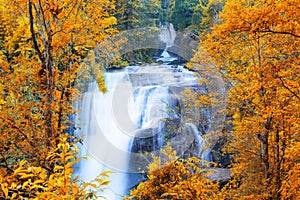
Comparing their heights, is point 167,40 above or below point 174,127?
above

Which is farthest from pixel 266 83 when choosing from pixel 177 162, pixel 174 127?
pixel 174 127

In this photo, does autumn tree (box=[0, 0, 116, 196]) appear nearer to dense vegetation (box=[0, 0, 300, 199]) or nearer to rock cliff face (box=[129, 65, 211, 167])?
dense vegetation (box=[0, 0, 300, 199])

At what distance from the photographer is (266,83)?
9.21ft

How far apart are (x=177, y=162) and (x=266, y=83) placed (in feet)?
7.70

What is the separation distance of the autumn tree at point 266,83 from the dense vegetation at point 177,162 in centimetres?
1

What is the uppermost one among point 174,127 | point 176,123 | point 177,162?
point 177,162

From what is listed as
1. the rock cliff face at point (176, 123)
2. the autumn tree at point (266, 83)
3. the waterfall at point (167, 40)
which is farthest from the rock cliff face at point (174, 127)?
the waterfall at point (167, 40)

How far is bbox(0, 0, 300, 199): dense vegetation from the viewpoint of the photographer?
2365 mm

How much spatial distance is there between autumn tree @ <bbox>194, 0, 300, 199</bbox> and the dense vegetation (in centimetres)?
1

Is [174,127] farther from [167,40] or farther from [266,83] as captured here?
[167,40]

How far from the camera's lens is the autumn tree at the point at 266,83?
2.57 m

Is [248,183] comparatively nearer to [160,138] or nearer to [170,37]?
[160,138]

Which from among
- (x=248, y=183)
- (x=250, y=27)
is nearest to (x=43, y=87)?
(x=250, y=27)

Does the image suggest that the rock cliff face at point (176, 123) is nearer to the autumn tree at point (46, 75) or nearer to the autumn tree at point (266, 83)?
the autumn tree at point (266, 83)
